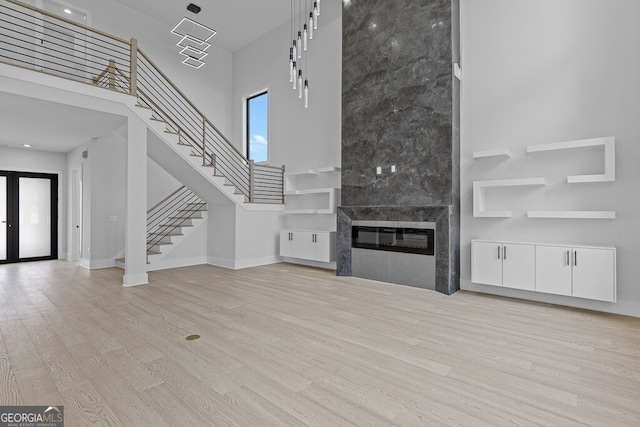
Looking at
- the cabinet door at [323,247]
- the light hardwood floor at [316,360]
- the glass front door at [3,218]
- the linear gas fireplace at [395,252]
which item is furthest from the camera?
the glass front door at [3,218]

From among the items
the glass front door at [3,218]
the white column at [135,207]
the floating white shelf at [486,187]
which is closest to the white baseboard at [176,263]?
the white column at [135,207]

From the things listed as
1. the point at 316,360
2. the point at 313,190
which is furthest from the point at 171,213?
the point at 316,360

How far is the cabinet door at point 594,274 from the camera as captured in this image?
3.78m

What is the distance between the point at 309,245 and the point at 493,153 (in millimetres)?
3960

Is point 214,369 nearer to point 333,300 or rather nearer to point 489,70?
point 333,300

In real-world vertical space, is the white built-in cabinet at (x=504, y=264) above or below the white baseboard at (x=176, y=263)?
above

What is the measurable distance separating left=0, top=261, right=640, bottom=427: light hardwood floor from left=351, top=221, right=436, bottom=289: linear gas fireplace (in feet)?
2.22

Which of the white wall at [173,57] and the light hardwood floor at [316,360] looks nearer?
the light hardwood floor at [316,360]

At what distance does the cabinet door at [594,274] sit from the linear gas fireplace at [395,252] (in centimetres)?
180

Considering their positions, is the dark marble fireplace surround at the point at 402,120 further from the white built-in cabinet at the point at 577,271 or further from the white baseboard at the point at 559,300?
the white built-in cabinet at the point at 577,271

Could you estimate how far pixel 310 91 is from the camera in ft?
24.8

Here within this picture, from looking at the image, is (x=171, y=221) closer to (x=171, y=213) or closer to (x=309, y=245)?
(x=171, y=213)

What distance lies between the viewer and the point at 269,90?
8.72 m

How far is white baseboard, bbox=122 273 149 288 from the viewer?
5.32 metres
